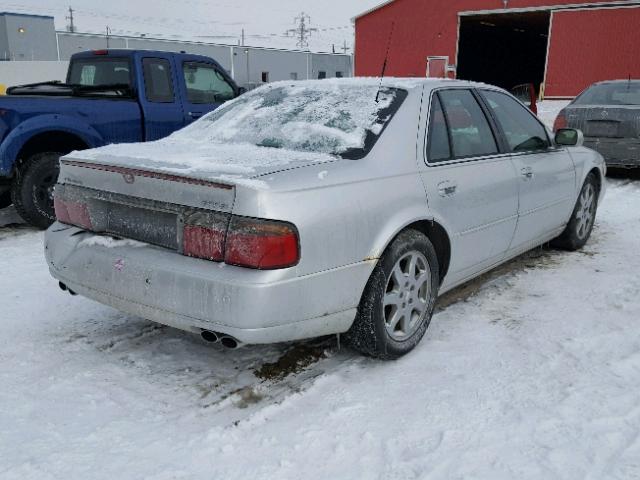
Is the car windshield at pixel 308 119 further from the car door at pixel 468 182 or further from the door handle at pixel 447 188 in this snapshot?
the door handle at pixel 447 188

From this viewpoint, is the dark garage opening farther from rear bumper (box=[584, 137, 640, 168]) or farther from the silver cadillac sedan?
the silver cadillac sedan

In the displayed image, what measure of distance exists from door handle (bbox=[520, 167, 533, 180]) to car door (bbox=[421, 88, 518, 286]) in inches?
5.8

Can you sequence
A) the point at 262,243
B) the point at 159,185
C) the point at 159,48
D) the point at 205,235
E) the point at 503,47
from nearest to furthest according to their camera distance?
the point at 262,243 → the point at 205,235 → the point at 159,185 → the point at 503,47 → the point at 159,48

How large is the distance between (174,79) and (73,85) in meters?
1.16

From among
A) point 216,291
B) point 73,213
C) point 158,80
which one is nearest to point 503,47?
point 158,80

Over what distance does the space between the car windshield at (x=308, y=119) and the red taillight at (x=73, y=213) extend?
2.90 ft

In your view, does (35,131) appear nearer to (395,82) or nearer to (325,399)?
(395,82)

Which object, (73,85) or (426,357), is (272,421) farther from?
(73,85)

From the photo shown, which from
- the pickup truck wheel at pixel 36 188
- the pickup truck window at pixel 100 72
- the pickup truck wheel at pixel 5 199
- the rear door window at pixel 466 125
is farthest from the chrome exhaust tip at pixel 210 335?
the pickup truck window at pixel 100 72

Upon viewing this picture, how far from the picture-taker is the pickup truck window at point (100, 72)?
22.4 feet

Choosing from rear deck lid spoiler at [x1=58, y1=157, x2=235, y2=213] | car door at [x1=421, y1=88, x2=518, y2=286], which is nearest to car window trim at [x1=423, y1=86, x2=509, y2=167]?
car door at [x1=421, y1=88, x2=518, y2=286]

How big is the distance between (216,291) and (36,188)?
167 inches

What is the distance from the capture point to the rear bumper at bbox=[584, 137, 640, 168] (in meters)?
8.18

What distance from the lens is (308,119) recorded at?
11.1ft
